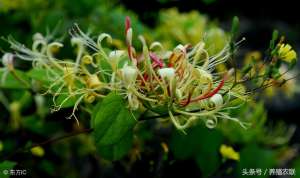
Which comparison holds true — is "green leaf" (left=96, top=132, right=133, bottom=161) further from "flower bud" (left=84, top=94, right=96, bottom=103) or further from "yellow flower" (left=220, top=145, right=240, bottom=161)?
"yellow flower" (left=220, top=145, right=240, bottom=161)

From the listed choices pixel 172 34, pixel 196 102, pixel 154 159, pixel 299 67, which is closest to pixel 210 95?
pixel 196 102

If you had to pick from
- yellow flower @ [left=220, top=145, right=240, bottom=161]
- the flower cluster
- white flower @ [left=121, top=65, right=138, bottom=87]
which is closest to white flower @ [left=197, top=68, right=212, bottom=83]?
the flower cluster

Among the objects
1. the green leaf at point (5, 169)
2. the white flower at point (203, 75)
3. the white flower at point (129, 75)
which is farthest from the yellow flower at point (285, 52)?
the green leaf at point (5, 169)

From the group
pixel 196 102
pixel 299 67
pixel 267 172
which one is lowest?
pixel 267 172

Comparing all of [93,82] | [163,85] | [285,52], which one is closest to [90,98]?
[93,82]

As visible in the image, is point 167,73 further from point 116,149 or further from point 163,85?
point 116,149

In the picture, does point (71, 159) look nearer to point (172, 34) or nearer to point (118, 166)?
point (172, 34)
